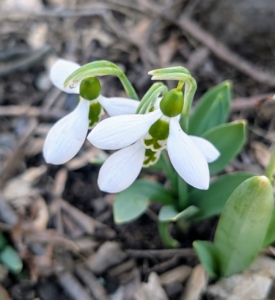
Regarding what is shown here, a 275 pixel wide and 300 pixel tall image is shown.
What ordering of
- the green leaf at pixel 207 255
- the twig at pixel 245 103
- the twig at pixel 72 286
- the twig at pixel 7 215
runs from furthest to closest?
the twig at pixel 245 103 < the twig at pixel 7 215 < the twig at pixel 72 286 < the green leaf at pixel 207 255

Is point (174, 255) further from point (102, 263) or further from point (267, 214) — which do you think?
point (267, 214)

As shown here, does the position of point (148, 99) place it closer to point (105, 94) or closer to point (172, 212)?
point (172, 212)

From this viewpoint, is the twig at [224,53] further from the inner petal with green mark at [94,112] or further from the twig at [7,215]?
the twig at [7,215]

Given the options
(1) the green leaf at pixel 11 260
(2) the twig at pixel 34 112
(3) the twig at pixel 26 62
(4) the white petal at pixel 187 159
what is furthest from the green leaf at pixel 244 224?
(3) the twig at pixel 26 62

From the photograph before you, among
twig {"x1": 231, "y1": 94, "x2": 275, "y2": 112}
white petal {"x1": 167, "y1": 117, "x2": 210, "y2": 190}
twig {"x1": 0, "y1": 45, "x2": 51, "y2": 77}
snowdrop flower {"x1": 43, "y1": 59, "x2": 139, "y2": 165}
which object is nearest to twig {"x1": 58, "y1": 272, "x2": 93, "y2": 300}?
snowdrop flower {"x1": 43, "y1": 59, "x2": 139, "y2": 165}

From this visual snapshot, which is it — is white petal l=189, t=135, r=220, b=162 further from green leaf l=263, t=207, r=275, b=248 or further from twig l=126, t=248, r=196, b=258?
twig l=126, t=248, r=196, b=258

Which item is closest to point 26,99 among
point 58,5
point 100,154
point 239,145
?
point 100,154

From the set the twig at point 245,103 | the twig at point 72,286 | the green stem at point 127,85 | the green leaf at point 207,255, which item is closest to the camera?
the green stem at point 127,85
